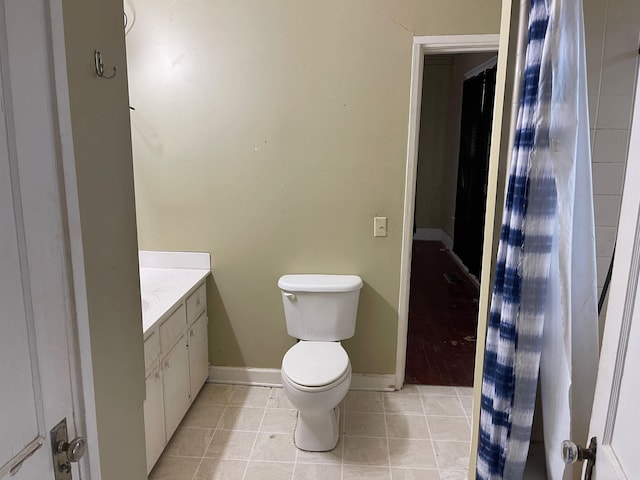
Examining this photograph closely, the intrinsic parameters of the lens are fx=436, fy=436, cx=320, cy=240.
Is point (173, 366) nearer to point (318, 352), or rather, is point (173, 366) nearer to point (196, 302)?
point (196, 302)

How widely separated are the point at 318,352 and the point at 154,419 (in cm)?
83

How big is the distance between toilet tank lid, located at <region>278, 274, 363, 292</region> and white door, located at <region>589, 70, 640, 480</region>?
Answer: 1.64 meters

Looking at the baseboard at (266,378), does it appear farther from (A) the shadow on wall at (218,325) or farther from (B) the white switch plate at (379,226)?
(B) the white switch plate at (379,226)

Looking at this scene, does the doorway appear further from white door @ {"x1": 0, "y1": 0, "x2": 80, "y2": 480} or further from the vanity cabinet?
white door @ {"x1": 0, "y1": 0, "x2": 80, "y2": 480}

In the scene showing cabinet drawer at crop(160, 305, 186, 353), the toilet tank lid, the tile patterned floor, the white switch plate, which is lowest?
the tile patterned floor

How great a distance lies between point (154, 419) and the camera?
1.92m

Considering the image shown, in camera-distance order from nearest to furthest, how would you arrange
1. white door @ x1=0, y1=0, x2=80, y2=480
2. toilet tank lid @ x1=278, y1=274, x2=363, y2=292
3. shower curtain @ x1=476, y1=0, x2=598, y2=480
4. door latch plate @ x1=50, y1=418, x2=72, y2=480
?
white door @ x1=0, y1=0, x2=80, y2=480 < door latch plate @ x1=50, y1=418, x2=72, y2=480 < shower curtain @ x1=476, y1=0, x2=598, y2=480 < toilet tank lid @ x1=278, y1=274, x2=363, y2=292

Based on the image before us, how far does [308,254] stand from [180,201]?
82 centimetres

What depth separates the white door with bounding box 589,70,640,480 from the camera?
729mm

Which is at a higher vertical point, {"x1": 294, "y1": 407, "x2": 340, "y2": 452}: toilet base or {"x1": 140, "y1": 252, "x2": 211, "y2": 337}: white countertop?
{"x1": 140, "y1": 252, "x2": 211, "y2": 337}: white countertop

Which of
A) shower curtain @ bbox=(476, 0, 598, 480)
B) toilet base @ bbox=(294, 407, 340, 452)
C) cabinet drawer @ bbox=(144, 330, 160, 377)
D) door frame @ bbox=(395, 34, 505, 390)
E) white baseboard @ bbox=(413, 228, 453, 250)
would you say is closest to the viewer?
shower curtain @ bbox=(476, 0, 598, 480)

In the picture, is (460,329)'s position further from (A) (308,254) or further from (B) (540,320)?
(B) (540,320)

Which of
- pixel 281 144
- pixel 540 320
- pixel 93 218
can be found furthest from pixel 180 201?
pixel 540 320

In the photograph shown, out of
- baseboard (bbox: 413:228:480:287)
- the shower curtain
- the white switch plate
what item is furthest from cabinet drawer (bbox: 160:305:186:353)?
baseboard (bbox: 413:228:480:287)
